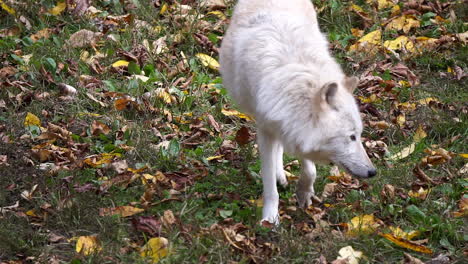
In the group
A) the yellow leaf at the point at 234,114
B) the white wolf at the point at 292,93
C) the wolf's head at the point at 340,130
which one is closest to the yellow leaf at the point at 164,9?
the yellow leaf at the point at 234,114

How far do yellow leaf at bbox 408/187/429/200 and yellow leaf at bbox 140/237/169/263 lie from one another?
1880mm

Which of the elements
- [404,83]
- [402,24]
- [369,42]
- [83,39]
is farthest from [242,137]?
[402,24]

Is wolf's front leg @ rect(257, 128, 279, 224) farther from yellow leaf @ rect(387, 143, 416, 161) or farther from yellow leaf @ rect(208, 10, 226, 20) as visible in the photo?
yellow leaf @ rect(208, 10, 226, 20)

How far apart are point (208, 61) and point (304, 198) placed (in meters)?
2.53

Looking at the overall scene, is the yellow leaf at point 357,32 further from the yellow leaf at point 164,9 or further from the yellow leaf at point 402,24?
the yellow leaf at point 164,9

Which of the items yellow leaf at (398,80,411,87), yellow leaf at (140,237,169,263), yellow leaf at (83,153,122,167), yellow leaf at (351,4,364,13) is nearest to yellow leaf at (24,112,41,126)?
yellow leaf at (83,153,122,167)

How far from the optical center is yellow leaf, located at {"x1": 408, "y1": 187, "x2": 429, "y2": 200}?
547 centimetres

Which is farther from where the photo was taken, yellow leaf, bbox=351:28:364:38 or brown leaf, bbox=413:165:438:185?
yellow leaf, bbox=351:28:364:38

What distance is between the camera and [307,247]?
15.8 feet

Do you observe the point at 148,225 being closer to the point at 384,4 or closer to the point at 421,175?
the point at 421,175

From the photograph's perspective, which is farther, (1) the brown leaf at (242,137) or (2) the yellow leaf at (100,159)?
(1) the brown leaf at (242,137)

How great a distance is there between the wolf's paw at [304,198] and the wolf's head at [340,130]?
0.64 metres

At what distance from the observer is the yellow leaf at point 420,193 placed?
5.47 metres

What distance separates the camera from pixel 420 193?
551 centimetres
